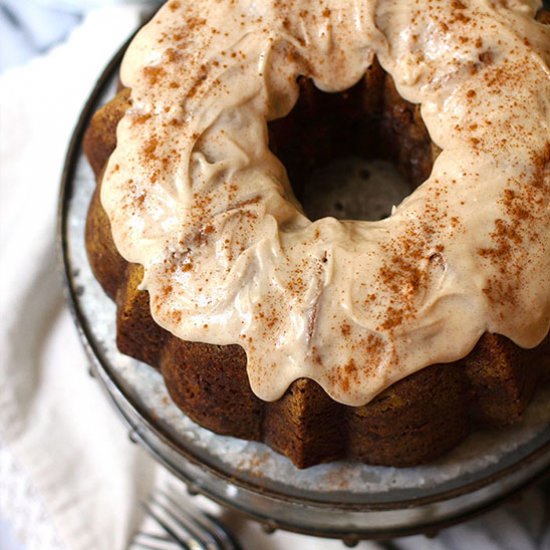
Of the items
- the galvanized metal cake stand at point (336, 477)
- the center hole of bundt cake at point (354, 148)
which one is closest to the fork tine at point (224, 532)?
the galvanized metal cake stand at point (336, 477)

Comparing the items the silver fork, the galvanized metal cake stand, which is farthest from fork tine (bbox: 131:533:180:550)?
the galvanized metal cake stand

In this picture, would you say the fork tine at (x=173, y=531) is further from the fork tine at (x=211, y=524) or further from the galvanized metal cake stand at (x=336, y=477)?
the galvanized metal cake stand at (x=336, y=477)

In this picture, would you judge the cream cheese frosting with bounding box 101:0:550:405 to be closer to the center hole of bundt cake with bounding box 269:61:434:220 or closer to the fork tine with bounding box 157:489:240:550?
the center hole of bundt cake with bounding box 269:61:434:220

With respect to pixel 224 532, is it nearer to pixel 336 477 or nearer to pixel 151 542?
pixel 151 542

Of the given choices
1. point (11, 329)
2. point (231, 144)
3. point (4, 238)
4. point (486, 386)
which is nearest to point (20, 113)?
point (4, 238)

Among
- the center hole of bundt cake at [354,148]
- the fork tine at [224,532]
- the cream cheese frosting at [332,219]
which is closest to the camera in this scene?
the cream cheese frosting at [332,219]

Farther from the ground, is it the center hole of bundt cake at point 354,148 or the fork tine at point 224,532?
the center hole of bundt cake at point 354,148
